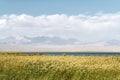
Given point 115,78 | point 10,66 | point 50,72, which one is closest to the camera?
point 115,78

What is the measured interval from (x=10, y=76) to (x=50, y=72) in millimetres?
2554

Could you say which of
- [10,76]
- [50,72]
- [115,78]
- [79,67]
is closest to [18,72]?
[10,76]

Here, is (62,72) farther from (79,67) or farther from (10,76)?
(10,76)

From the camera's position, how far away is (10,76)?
2420 centimetres

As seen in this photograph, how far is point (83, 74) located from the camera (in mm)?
23547

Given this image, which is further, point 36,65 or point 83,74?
point 36,65

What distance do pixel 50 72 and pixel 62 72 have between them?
765 mm

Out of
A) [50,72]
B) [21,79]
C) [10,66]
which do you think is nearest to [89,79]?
[50,72]

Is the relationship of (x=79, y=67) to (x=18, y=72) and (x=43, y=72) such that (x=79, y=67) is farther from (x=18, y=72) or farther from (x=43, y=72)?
(x=18, y=72)

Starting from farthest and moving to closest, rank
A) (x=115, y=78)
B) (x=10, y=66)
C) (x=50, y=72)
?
1. (x=10, y=66)
2. (x=50, y=72)
3. (x=115, y=78)

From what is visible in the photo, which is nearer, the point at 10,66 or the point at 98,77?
the point at 98,77

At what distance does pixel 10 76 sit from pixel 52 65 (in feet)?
9.30

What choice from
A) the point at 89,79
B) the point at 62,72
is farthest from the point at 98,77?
the point at 62,72

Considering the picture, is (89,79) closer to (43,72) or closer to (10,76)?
(43,72)
